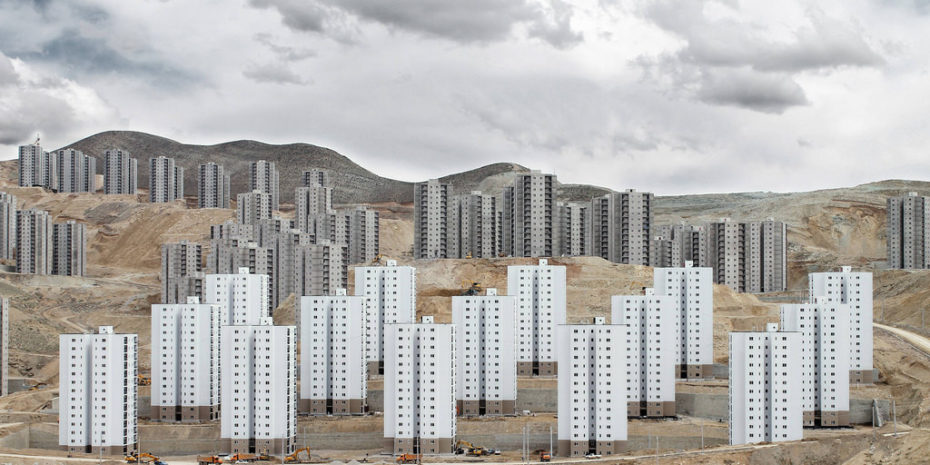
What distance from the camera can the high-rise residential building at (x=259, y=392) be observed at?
102 metres

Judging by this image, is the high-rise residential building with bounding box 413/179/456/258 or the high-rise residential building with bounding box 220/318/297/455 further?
the high-rise residential building with bounding box 413/179/456/258

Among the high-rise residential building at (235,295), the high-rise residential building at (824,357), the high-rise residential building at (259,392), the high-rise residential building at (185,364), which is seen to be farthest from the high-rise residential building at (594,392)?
the high-rise residential building at (235,295)

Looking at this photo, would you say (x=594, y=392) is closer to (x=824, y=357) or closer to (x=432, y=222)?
(x=824, y=357)

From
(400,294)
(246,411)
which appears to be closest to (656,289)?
(400,294)

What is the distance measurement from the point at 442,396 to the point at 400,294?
29.0 meters

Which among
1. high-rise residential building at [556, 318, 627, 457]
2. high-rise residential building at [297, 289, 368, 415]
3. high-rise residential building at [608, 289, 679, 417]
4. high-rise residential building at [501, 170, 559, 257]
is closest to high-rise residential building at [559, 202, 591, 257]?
high-rise residential building at [501, 170, 559, 257]

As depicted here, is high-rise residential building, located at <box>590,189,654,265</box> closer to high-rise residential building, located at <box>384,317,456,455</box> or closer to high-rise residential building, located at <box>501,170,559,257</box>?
high-rise residential building, located at <box>501,170,559,257</box>

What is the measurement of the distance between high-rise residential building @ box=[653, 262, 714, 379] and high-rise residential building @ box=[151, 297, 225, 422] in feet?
167

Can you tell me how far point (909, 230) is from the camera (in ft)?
626

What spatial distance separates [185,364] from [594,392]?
1781 inches

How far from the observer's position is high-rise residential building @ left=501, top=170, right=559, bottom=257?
17388 cm

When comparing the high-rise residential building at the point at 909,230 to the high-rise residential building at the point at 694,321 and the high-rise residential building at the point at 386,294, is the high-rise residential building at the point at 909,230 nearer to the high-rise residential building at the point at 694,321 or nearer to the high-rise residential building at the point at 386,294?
the high-rise residential building at the point at 694,321

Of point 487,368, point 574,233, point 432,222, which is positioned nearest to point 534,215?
point 574,233

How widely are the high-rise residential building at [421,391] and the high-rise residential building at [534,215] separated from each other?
7375 cm
